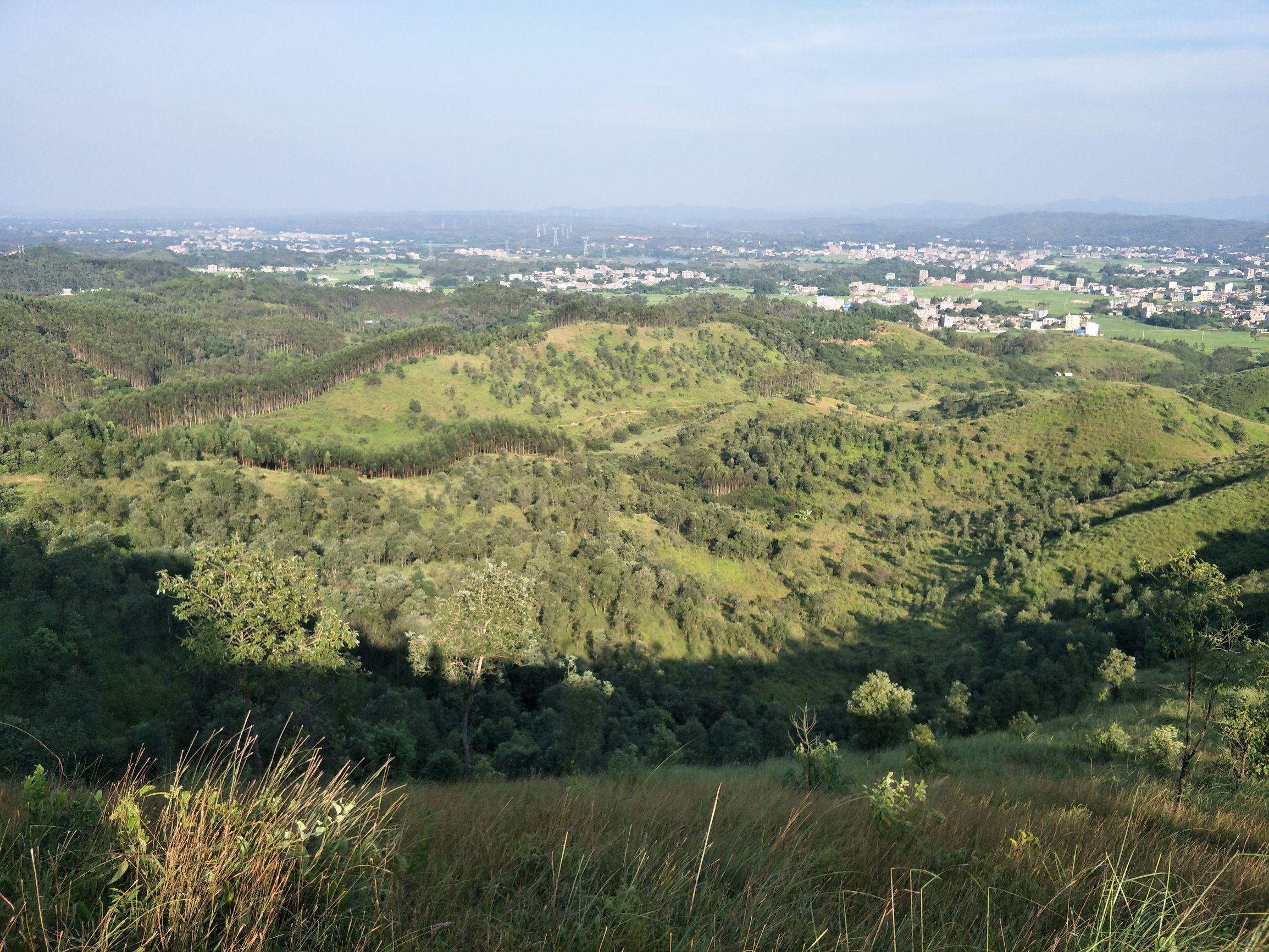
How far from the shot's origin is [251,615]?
44.5 ft

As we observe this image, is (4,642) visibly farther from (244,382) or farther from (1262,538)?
(244,382)

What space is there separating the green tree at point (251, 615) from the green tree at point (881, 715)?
13089 mm

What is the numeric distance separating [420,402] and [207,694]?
60.2 meters

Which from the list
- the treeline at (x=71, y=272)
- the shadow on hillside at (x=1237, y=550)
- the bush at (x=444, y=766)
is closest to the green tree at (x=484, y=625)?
the bush at (x=444, y=766)

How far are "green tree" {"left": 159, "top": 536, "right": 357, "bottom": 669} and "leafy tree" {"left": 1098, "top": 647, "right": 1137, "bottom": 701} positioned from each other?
21.1 m

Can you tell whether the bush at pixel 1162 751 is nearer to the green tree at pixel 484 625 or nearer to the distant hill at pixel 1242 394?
the green tree at pixel 484 625

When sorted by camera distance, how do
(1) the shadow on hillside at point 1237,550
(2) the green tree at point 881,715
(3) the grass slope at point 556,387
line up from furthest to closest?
1. (3) the grass slope at point 556,387
2. (1) the shadow on hillside at point 1237,550
3. (2) the green tree at point 881,715

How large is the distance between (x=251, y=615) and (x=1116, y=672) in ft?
75.7

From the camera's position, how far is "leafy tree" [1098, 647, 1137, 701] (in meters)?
21.2

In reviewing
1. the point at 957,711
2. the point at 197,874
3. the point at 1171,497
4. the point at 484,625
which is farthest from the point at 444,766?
the point at 1171,497

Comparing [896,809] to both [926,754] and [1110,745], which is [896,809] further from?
[1110,745]

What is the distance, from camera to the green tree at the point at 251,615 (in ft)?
44.1

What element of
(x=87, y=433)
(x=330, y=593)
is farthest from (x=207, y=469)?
(x=330, y=593)

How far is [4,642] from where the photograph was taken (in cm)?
1700
